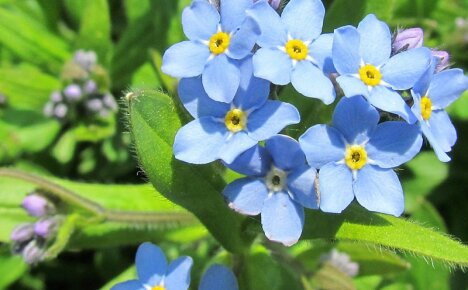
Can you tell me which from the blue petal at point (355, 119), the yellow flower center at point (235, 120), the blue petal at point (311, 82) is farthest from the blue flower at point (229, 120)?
the blue petal at point (355, 119)

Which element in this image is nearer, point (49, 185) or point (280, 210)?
point (280, 210)

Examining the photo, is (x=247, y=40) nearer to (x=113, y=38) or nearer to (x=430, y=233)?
(x=430, y=233)

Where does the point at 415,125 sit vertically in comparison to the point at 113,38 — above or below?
above

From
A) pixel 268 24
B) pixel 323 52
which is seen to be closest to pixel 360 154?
pixel 323 52

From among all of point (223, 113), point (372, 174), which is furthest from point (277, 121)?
point (372, 174)

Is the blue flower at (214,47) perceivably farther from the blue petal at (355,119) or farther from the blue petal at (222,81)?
the blue petal at (355,119)
